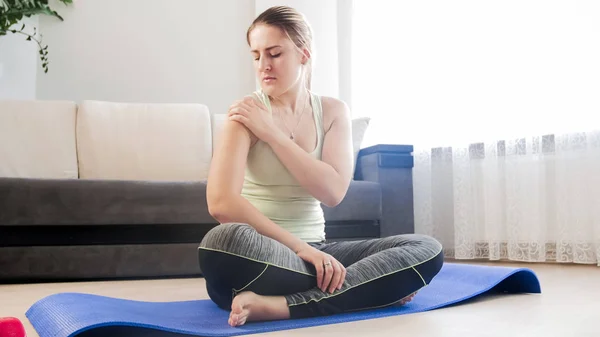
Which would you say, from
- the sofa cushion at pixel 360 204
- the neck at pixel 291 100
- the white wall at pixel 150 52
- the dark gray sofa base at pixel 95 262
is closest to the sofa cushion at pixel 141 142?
the white wall at pixel 150 52

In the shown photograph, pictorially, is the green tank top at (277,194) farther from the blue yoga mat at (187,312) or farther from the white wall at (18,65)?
the white wall at (18,65)

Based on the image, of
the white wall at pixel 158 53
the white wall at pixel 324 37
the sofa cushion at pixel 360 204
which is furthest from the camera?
the white wall at pixel 324 37

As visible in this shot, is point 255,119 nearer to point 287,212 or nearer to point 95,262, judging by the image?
point 287,212

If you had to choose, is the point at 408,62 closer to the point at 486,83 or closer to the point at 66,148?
the point at 486,83

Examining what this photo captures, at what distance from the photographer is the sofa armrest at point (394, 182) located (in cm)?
307

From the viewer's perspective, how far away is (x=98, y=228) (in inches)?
105

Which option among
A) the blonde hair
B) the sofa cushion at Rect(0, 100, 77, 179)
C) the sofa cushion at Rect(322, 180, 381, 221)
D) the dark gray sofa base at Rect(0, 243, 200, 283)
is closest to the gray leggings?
the blonde hair

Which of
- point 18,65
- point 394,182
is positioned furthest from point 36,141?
point 394,182

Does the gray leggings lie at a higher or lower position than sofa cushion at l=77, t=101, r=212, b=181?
lower

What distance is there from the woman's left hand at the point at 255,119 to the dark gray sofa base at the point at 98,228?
1.41m

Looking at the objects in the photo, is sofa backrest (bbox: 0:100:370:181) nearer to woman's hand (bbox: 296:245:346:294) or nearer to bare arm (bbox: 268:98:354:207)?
bare arm (bbox: 268:98:354:207)

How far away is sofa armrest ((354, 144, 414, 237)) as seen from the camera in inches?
121

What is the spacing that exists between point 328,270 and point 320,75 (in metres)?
2.99

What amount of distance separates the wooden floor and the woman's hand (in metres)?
0.09
